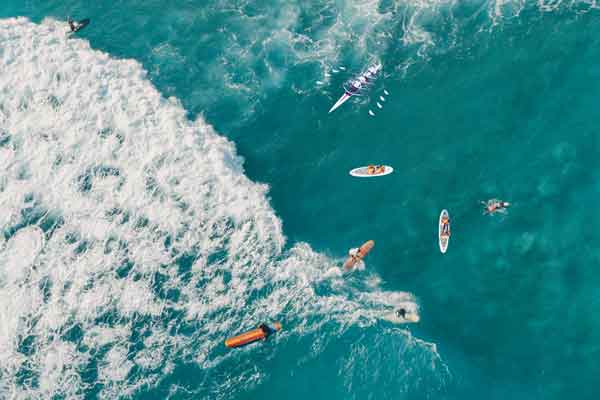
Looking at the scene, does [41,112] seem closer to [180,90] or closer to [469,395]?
[180,90]

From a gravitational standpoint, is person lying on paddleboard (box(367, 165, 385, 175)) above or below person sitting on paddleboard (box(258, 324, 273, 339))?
above

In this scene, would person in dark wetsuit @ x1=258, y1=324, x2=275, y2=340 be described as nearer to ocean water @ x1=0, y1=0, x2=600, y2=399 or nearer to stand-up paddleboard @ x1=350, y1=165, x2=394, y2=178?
ocean water @ x1=0, y1=0, x2=600, y2=399

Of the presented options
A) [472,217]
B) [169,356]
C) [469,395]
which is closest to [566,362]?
[469,395]

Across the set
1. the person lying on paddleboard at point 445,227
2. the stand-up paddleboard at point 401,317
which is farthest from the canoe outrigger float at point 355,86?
the stand-up paddleboard at point 401,317

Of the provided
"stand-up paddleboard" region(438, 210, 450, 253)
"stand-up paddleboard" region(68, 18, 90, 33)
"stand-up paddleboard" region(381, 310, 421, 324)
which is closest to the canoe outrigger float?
"stand-up paddleboard" region(438, 210, 450, 253)

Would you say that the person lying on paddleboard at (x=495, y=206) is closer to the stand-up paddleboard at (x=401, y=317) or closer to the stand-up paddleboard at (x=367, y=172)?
the stand-up paddleboard at (x=367, y=172)

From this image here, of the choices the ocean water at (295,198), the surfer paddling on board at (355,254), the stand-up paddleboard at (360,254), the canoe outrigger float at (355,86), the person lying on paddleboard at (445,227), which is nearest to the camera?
the ocean water at (295,198)
